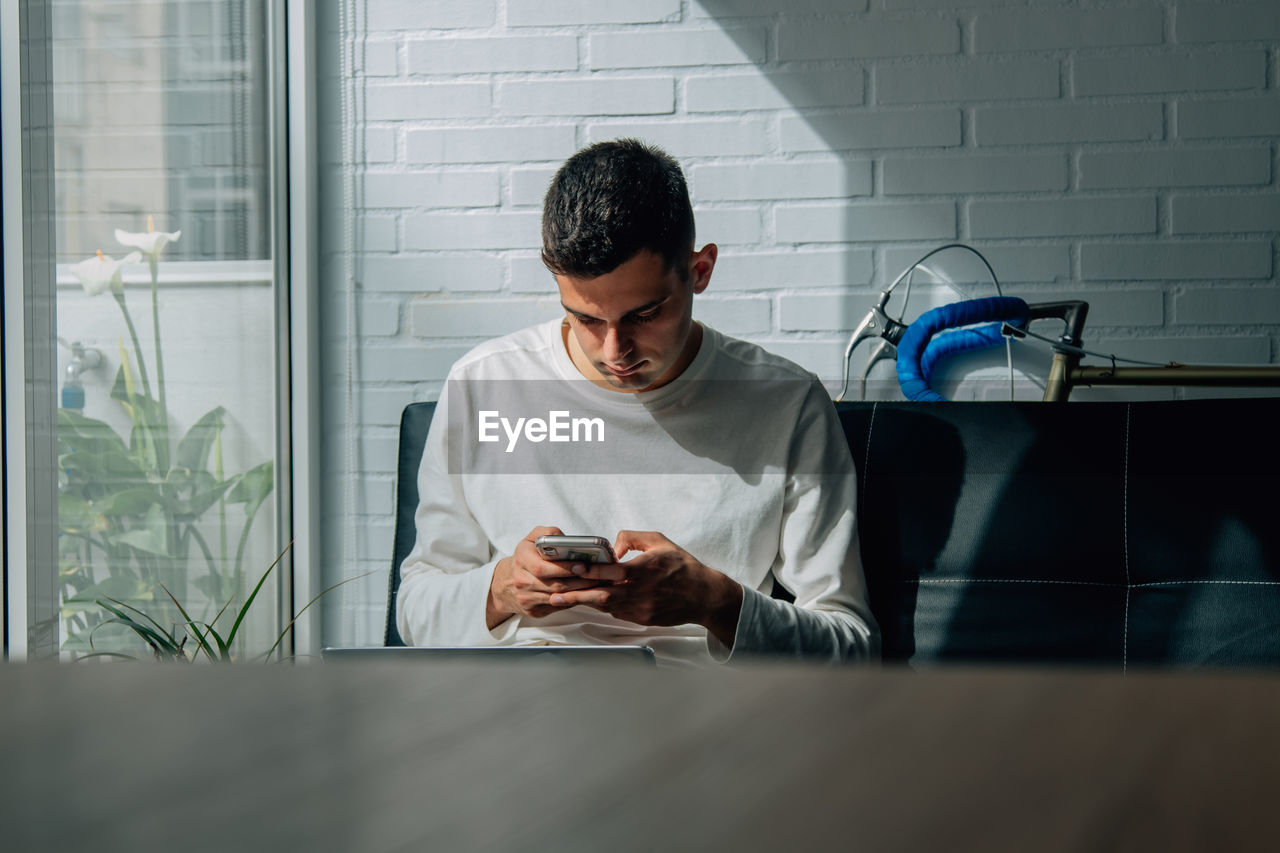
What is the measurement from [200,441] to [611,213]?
88 cm

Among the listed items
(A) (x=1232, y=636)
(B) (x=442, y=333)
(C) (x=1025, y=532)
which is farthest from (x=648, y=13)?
(A) (x=1232, y=636)

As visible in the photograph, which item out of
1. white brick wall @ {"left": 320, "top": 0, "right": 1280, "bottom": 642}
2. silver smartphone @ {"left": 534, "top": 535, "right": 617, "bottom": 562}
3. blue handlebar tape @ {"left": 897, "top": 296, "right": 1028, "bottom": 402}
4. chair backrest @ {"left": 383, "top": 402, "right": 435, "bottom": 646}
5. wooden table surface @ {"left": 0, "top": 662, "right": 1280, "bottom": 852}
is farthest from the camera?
white brick wall @ {"left": 320, "top": 0, "right": 1280, "bottom": 642}

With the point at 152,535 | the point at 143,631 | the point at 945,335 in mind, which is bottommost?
the point at 143,631

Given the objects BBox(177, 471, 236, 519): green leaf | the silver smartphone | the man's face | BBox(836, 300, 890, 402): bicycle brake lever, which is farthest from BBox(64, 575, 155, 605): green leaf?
BBox(836, 300, 890, 402): bicycle brake lever

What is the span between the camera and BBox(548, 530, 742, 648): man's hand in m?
1.34

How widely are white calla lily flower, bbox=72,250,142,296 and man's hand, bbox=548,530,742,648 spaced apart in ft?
2.65

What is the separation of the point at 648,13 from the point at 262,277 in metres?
0.95

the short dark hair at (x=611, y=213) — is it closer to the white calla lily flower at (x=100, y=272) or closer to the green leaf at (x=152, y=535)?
the white calla lily flower at (x=100, y=272)

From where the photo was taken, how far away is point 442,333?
2066mm

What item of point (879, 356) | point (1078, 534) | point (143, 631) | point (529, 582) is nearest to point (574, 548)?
point (529, 582)

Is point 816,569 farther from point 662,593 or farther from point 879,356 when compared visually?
point 879,356

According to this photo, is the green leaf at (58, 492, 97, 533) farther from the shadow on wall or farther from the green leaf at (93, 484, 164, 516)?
the shadow on wall

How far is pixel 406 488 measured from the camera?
66.4 inches

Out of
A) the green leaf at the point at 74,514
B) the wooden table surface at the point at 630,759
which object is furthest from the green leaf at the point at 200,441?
the wooden table surface at the point at 630,759
